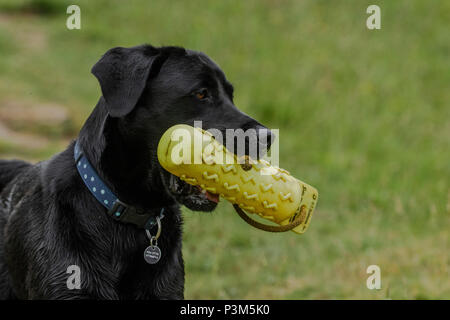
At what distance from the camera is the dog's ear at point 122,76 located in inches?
134

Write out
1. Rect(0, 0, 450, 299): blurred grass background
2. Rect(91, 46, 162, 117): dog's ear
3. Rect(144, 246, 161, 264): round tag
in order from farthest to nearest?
Rect(0, 0, 450, 299): blurred grass background < Rect(144, 246, 161, 264): round tag < Rect(91, 46, 162, 117): dog's ear

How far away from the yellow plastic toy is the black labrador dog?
7.1 inches

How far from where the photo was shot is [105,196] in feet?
11.3

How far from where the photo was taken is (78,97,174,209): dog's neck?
11.4 ft

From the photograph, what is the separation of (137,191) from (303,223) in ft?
2.89

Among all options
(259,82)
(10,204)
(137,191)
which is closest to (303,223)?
(137,191)

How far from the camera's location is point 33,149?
23.5 ft

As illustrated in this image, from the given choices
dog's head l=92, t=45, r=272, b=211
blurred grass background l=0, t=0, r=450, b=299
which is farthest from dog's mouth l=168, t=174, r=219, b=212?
blurred grass background l=0, t=0, r=450, b=299

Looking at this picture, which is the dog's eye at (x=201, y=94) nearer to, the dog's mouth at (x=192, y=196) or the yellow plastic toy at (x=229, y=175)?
the yellow plastic toy at (x=229, y=175)

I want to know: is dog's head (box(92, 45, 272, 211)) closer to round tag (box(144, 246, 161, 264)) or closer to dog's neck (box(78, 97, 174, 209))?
dog's neck (box(78, 97, 174, 209))

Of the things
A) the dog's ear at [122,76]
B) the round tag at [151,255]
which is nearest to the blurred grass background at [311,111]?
the round tag at [151,255]

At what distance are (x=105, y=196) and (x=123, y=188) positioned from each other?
0.34 feet

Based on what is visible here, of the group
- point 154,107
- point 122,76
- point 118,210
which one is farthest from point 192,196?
point 122,76
